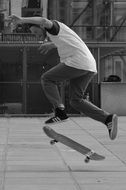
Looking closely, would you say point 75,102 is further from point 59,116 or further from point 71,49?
point 71,49

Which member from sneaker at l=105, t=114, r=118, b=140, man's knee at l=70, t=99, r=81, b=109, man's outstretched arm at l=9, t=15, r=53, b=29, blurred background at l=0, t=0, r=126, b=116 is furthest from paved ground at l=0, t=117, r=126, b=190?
blurred background at l=0, t=0, r=126, b=116

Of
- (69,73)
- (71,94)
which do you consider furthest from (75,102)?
(69,73)

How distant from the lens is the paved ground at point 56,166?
22.6 feet

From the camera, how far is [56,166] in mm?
8258

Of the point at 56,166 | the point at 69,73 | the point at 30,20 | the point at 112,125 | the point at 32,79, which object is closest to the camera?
the point at 30,20

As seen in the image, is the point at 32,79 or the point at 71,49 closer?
the point at 71,49

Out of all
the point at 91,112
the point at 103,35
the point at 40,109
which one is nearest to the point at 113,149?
the point at 91,112

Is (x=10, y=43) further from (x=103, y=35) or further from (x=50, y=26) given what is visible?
(x=50, y=26)

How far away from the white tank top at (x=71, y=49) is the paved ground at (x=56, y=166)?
5.08 ft

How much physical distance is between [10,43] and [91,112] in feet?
47.0

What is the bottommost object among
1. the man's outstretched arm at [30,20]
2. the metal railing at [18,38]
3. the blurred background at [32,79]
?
the blurred background at [32,79]

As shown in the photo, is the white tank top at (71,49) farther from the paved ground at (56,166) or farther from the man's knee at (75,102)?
the paved ground at (56,166)

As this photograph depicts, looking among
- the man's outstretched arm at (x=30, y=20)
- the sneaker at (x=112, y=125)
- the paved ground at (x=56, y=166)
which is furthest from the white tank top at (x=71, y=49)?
the paved ground at (x=56, y=166)

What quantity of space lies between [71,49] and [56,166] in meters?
1.84
